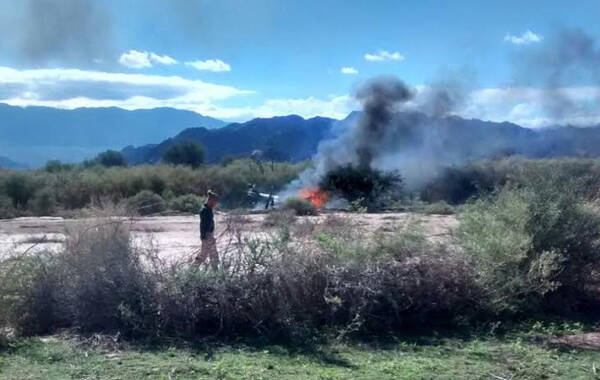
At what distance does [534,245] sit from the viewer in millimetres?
11781

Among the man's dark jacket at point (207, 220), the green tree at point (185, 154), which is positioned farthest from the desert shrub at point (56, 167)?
the man's dark jacket at point (207, 220)

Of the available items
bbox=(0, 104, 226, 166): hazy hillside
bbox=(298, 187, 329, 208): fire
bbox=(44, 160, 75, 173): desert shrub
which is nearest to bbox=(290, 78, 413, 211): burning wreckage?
bbox=(298, 187, 329, 208): fire

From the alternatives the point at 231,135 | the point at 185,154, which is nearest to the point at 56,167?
the point at 185,154

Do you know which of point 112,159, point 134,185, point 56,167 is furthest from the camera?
point 112,159

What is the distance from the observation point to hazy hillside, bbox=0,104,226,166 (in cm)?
15400

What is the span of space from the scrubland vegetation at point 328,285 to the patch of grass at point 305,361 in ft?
0.34

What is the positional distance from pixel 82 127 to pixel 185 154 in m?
120

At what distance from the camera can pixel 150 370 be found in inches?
329

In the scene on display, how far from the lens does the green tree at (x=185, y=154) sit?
61.1 metres

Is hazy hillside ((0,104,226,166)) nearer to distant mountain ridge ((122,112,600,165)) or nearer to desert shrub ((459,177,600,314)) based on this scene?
distant mountain ridge ((122,112,600,165))

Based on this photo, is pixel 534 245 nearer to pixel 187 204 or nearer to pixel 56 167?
pixel 187 204

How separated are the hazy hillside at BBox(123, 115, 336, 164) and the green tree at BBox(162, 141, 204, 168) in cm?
759

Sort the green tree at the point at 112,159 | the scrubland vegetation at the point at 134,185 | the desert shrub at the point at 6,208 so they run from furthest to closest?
the green tree at the point at 112,159
the scrubland vegetation at the point at 134,185
the desert shrub at the point at 6,208

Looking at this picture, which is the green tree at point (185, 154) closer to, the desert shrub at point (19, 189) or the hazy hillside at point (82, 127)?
the desert shrub at point (19, 189)
